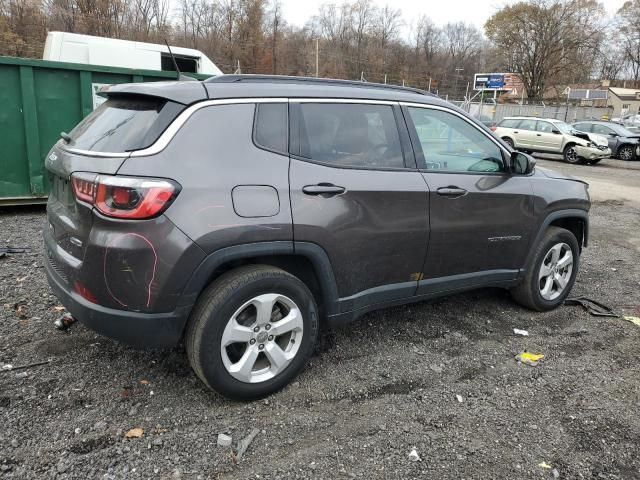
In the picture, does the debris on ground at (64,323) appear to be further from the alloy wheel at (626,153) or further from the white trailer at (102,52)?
the alloy wheel at (626,153)

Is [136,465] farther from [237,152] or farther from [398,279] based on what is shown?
[398,279]

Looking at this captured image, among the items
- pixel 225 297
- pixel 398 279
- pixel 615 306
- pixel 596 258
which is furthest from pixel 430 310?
pixel 596 258

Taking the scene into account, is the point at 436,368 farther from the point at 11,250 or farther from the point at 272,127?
the point at 11,250

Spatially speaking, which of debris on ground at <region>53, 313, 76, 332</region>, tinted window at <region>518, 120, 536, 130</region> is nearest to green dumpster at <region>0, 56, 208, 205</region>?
debris on ground at <region>53, 313, 76, 332</region>

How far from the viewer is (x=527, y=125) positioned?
70.1 ft

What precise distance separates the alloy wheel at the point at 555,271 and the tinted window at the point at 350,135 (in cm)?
194

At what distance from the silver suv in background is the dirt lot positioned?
Answer: 55.4ft

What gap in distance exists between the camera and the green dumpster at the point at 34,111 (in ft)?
22.3

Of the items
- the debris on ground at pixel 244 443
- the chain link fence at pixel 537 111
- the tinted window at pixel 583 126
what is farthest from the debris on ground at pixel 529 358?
the chain link fence at pixel 537 111

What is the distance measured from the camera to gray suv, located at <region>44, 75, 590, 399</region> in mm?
2572

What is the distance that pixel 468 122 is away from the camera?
392 centimetres

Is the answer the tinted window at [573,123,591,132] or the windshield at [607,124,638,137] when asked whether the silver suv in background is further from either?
the windshield at [607,124,638,137]

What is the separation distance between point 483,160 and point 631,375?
1840 millimetres

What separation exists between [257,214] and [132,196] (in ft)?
2.09
